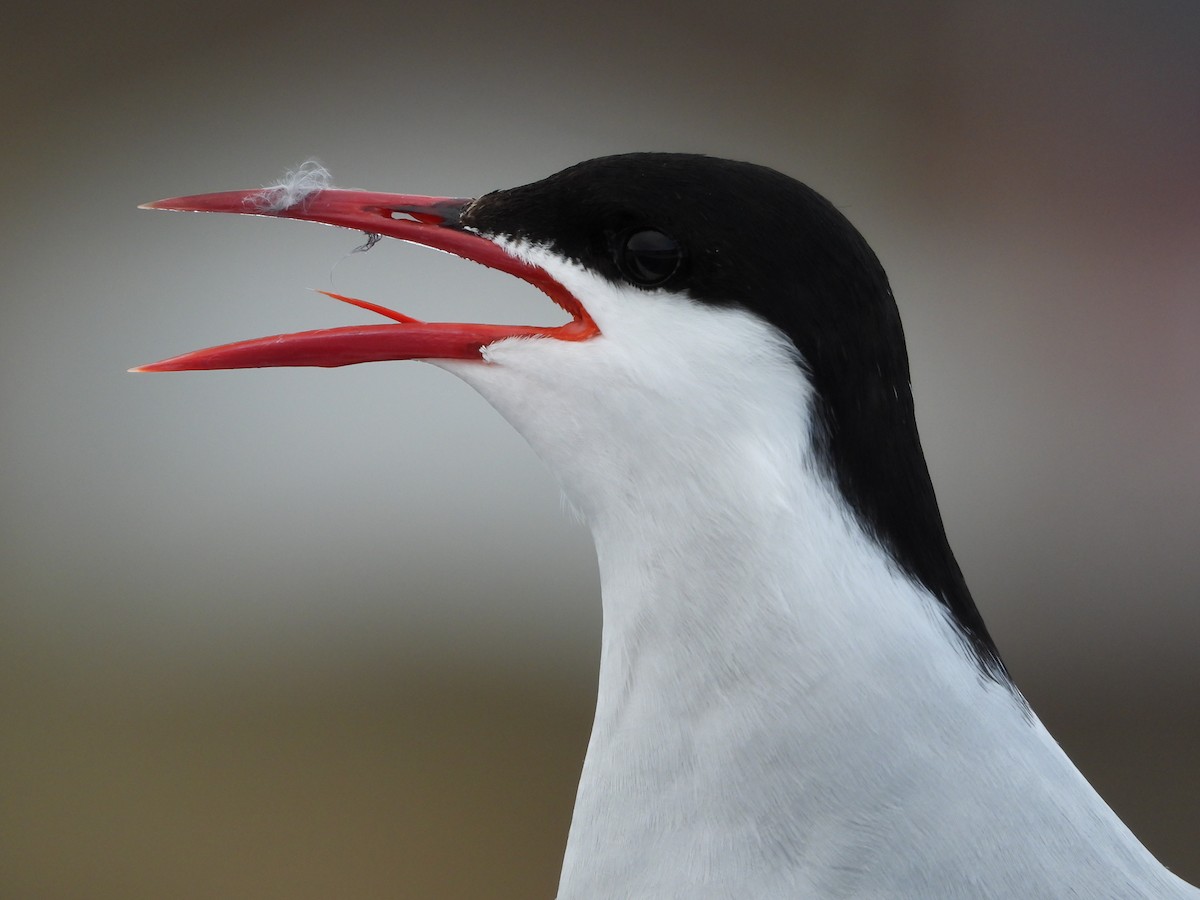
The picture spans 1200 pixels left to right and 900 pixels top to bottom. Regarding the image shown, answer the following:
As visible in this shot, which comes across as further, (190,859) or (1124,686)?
(1124,686)

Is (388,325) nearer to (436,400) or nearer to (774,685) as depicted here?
(774,685)

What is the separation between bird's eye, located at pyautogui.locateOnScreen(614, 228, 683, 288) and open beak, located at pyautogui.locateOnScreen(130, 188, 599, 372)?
27 millimetres

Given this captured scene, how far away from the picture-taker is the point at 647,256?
38 centimetres

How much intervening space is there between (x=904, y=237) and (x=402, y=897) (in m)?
1.31

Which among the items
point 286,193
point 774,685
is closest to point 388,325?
point 286,193

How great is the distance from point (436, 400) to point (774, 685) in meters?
1.41

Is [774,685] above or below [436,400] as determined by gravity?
above

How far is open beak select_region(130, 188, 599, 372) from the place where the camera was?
1.34 feet

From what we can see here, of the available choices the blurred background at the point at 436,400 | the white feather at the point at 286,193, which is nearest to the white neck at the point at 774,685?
the white feather at the point at 286,193

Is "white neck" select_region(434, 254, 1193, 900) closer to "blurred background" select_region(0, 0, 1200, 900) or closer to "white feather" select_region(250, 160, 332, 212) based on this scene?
"white feather" select_region(250, 160, 332, 212)

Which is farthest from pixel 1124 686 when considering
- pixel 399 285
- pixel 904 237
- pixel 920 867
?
pixel 920 867

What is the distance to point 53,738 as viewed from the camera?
1737 mm

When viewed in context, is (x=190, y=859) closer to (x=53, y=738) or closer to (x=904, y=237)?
(x=53, y=738)

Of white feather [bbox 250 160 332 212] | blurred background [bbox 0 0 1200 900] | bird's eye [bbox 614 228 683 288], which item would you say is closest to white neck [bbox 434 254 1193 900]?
bird's eye [bbox 614 228 683 288]
